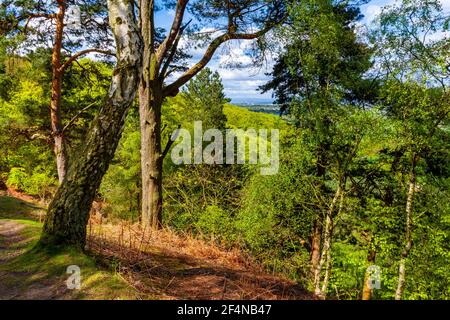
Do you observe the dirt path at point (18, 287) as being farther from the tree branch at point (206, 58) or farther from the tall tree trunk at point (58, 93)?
the tall tree trunk at point (58, 93)

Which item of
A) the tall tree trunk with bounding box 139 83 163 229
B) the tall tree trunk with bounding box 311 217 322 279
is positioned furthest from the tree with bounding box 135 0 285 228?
the tall tree trunk with bounding box 311 217 322 279

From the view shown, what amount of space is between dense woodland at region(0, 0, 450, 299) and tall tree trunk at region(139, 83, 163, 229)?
0.11 ft

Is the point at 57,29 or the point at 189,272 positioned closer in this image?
the point at 189,272

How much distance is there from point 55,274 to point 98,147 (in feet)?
4.73

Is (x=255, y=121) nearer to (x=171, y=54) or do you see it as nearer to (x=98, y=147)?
(x=171, y=54)

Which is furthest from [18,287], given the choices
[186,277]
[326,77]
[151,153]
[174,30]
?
[326,77]

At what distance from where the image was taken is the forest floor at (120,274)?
3.00 metres

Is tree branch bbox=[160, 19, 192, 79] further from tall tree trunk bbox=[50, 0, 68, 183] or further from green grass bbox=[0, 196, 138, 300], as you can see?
green grass bbox=[0, 196, 138, 300]

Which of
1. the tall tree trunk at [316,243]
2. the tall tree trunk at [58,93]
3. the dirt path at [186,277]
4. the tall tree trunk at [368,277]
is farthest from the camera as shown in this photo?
the tall tree trunk at [316,243]

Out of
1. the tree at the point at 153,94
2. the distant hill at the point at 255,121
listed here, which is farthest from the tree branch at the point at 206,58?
the distant hill at the point at 255,121

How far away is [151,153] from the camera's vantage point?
25.3ft

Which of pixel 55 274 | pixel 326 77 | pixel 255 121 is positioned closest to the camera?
pixel 55 274
